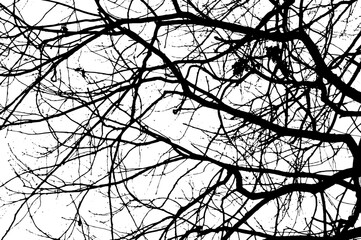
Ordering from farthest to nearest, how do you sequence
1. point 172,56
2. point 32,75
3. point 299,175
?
point 172,56 → point 299,175 → point 32,75

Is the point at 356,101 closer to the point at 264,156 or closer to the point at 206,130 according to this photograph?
the point at 264,156

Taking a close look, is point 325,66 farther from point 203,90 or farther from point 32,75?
point 32,75

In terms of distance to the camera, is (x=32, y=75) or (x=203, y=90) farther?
(x=203, y=90)

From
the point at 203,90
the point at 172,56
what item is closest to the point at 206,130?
the point at 203,90

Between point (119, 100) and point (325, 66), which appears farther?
point (325, 66)

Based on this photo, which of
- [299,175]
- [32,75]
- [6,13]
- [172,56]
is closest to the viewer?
[6,13]

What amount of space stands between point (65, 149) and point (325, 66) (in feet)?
6.72

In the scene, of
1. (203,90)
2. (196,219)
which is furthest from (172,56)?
(196,219)

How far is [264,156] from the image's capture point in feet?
15.0

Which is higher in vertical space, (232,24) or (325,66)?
(232,24)

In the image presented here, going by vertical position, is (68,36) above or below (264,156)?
above

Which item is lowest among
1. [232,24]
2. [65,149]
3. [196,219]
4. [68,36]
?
[196,219]

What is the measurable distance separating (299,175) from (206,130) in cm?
83

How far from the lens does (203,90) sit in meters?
4.56
